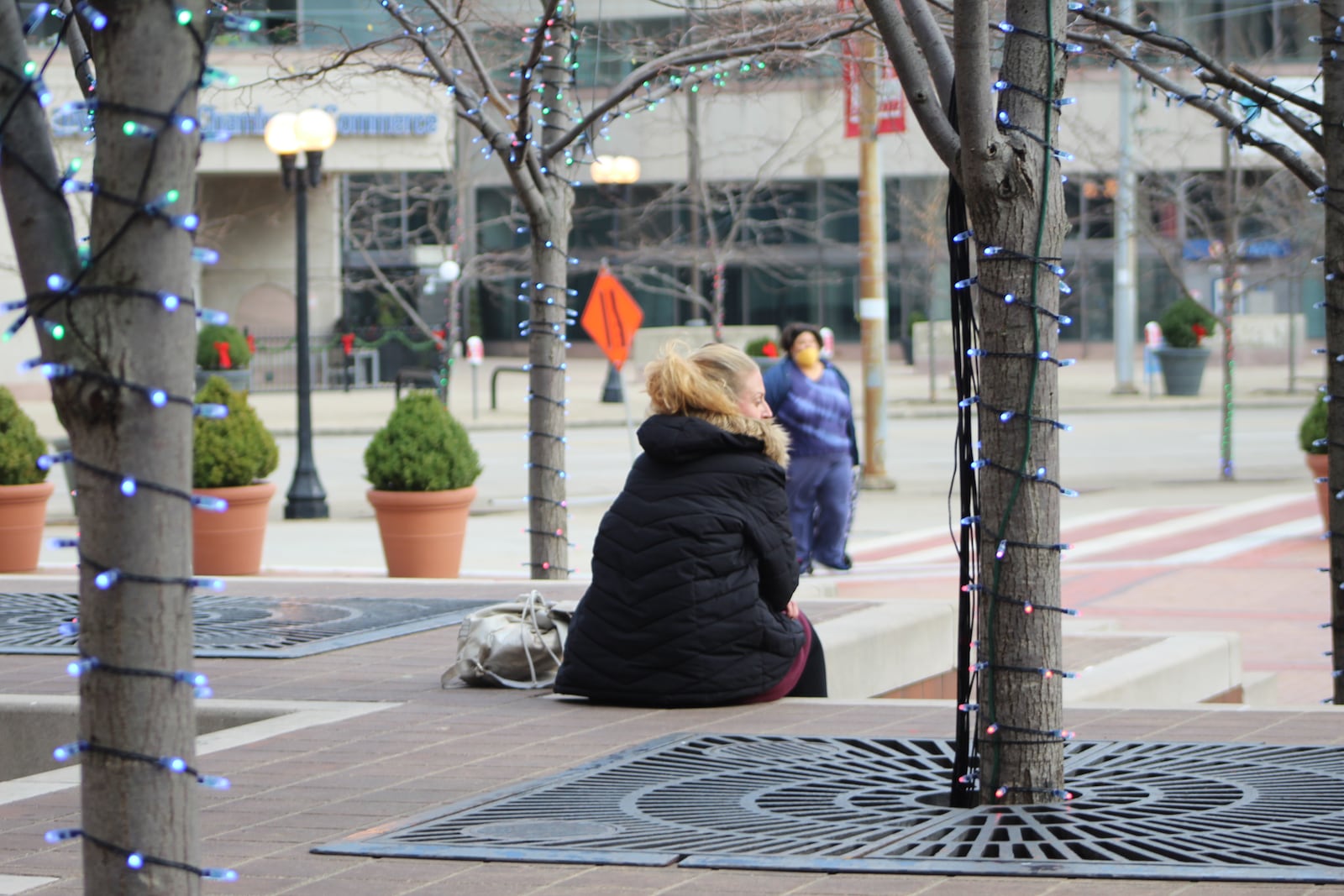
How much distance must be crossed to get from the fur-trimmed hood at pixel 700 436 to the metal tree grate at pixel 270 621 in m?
2.26

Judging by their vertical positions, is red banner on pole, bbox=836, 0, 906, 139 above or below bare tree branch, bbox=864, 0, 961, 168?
above

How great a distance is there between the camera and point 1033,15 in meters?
4.83

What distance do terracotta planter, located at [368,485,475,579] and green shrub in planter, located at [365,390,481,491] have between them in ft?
0.25

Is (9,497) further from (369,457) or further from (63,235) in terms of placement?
(63,235)

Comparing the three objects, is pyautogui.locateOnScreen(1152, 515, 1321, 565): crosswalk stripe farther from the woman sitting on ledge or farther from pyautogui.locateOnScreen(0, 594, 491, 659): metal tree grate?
the woman sitting on ledge

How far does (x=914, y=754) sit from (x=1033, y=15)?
225cm

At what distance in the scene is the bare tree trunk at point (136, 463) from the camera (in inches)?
99.5

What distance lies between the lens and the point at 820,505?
12711 mm

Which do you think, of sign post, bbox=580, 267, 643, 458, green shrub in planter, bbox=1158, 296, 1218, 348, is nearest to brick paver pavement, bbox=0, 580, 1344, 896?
sign post, bbox=580, 267, 643, 458

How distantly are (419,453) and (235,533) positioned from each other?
4.62ft

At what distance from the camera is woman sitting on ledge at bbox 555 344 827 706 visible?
6.16m

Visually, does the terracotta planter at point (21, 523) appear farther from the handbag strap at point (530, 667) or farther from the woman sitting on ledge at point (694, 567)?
the woman sitting on ledge at point (694, 567)

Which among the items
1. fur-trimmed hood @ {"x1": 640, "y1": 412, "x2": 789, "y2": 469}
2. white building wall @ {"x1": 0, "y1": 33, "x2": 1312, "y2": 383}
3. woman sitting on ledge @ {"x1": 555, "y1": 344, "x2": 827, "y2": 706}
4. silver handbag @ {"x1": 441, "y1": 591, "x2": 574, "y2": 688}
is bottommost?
silver handbag @ {"x1": 441, "y1": 591, "x2": 574, "y2": 688}

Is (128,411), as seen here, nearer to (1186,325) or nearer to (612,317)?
(612,317)
